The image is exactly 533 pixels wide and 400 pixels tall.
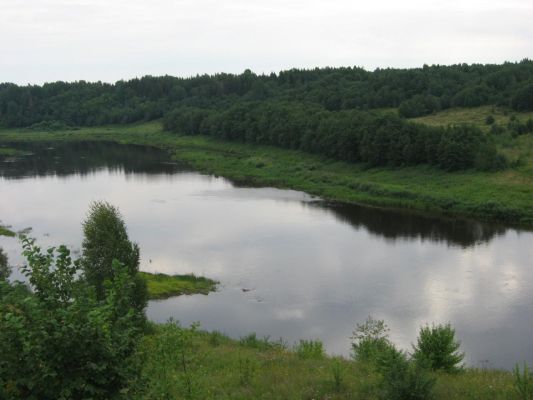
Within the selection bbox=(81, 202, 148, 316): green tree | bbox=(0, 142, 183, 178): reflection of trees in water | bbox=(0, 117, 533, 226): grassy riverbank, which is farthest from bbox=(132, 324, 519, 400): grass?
bbox=(0, 142, 183, 178): reflection of trees in water

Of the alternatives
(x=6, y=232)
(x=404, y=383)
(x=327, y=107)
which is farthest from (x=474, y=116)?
(x=404, y=383)

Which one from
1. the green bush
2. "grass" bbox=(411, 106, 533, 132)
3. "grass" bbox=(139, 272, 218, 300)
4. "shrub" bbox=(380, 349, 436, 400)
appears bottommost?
"grass" bbox=(139, 272, 218, 300)

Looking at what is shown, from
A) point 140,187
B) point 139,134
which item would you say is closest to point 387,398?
point 140,187

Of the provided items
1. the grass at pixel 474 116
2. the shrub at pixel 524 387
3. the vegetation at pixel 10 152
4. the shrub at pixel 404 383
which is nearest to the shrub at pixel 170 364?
the shrub at pixel 404 383

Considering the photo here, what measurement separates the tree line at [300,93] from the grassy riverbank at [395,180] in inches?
1196

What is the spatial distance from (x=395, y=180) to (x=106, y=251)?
46.9m

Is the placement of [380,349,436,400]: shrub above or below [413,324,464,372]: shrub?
above

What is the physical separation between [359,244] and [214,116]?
82856 millimetres

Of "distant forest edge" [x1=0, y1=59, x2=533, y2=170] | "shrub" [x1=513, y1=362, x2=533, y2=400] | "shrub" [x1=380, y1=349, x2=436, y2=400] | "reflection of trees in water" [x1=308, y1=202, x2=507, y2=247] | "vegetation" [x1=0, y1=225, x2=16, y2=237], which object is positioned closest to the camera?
"shrub" [x1=513, y1=362, x2=533, y2=400]

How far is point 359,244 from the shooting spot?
45.1 meters

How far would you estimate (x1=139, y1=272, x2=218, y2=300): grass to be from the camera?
35.4 metres

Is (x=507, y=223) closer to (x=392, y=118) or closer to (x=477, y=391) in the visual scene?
(x=392, y=118)

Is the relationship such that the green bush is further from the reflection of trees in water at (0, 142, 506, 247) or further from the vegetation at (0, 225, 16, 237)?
the vegetation at (0, 225, 16, 237)

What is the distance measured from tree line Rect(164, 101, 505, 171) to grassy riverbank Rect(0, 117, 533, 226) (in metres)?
1.59
